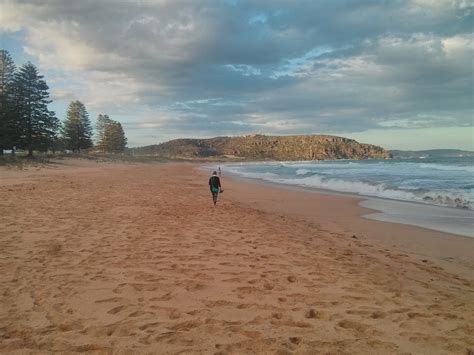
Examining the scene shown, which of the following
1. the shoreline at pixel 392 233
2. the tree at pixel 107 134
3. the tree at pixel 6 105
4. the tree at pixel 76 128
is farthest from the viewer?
the tree at pixel 107 134

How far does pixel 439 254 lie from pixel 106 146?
91909 millimetres

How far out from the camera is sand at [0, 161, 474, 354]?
12.2 feet

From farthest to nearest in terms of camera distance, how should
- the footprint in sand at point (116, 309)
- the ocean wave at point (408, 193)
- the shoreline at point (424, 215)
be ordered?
the ocean wave at point (408, 193), the shoreline at point (424, 215), the footprint in sand at point (116, 309)

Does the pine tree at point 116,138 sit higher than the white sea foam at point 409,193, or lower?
higher

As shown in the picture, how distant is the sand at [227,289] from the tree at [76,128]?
65465 mm

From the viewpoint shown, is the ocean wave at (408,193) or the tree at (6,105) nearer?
the ocean wave at (408,193)

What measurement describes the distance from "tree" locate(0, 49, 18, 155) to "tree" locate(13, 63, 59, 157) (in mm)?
892

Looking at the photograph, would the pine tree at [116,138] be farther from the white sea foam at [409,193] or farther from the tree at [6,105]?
the white sea foam at [409,193]

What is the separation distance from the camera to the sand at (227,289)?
12.2ft

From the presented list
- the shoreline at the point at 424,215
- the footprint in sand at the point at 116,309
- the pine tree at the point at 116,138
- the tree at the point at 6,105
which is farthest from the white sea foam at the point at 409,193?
the pine tree at the point at 116,138

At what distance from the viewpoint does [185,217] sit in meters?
11.4

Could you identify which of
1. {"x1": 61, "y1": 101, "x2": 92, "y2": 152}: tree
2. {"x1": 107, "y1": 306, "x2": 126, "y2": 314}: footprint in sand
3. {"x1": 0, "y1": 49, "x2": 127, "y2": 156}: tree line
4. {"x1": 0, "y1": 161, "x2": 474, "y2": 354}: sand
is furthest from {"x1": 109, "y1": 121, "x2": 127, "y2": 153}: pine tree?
{"x1": 107, "y1": 306, "x2": 126, "y2": 314}: footprint in sand

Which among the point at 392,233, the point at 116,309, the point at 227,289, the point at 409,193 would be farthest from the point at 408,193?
the point at 116,309

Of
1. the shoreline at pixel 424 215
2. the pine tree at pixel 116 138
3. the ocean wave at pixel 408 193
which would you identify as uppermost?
the pine tree at pixel 116 138
